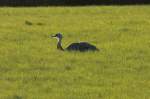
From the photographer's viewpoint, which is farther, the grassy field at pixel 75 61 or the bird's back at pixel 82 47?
the bird's back at pixel 82 47

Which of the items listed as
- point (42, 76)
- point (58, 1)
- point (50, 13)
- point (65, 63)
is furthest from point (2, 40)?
point (58, 1)

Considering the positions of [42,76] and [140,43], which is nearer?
[42,76]

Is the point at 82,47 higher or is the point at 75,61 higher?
the point at 75,61

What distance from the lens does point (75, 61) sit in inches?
669

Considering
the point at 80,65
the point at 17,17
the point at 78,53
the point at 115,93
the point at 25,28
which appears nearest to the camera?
the point at 115,93

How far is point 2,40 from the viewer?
21469 mm

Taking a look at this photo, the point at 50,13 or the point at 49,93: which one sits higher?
the point at 49,93

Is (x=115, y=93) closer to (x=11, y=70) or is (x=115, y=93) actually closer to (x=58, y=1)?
(x=11, y=70)

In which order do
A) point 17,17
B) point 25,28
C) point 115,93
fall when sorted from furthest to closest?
point 17,17, point 25,28, point 115,93

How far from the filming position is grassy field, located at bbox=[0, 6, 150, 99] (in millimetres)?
13188

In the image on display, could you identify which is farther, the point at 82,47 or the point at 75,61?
the point at 82,47

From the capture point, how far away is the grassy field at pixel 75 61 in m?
13.2

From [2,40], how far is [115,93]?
29.9 ft

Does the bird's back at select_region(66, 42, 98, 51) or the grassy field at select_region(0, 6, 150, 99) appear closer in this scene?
the grassy field at select_region(0, 6, 150, 99)
